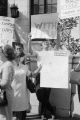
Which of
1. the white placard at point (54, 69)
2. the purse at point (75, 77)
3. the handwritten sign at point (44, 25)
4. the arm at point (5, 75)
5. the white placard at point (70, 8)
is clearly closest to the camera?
the arm at point (5, 75)

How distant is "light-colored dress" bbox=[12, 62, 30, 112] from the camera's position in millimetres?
6785

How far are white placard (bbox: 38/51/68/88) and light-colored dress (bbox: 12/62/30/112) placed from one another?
914 millimetres

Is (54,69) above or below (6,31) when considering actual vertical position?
below

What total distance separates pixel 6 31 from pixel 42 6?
17.8 feet

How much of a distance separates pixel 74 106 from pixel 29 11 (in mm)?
7408

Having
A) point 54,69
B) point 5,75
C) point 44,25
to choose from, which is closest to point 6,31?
point 54,69

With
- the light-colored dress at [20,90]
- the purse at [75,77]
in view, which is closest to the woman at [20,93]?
the light-colored dress at [20,90]

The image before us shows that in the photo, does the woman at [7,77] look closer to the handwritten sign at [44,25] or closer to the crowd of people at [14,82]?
the crowd of people at [14,82]

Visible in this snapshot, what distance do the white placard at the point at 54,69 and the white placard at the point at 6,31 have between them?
276 centimetres

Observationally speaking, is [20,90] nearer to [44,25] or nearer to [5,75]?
[5,75]

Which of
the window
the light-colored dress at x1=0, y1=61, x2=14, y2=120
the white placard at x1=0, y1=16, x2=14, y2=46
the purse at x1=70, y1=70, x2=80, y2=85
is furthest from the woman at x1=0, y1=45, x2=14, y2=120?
the window

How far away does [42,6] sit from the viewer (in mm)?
15633

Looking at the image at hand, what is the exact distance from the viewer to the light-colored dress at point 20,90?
6.79 meters

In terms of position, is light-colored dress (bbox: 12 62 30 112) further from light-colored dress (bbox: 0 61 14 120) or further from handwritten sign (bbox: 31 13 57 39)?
handwritten sign (bbox: 31 13 57 39)
